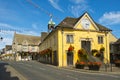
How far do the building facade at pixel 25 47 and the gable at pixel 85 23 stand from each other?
183ft

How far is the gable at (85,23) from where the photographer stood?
44431 mm

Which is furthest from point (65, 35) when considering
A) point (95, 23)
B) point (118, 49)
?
point (118, 49)

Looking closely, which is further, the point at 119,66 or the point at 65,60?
the point at 65,60

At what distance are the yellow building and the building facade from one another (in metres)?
53.0

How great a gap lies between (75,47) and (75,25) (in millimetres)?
4288

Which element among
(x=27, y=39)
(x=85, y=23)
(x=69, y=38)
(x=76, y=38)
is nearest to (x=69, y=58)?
(x=69, y=38)

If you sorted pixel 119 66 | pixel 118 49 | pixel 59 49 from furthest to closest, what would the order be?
pixel 118 49
pixel 59 49
pixel 119 66

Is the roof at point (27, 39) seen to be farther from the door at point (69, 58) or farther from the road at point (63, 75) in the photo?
the road at point (63, 75)

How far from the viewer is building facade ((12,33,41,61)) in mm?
98781

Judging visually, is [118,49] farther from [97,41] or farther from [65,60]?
[65,60]

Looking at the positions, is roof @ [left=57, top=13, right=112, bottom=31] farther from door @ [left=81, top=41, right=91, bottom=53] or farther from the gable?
door @ [left=81, top=41, right=91, bottom=53]

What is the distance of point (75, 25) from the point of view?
144ft

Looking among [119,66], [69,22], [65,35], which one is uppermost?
[69,22]

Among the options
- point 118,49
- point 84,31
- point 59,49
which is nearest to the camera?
point 59,49
